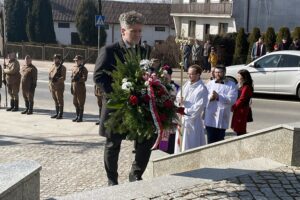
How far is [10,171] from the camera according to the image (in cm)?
427

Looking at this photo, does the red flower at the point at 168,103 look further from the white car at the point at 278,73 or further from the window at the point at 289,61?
the window at the point at 289,61

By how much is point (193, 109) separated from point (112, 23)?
51.1 metres

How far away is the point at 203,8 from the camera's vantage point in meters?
45.1

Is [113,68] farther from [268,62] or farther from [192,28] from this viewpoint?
[192,28]

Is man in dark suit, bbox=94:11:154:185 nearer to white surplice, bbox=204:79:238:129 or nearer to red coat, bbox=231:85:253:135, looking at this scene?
white surplice, bbox=204:79:238:129

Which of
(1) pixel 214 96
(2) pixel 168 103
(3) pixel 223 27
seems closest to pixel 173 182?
(2) pixel 168 103

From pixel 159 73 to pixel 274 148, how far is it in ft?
5.90

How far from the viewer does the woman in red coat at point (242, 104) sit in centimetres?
899

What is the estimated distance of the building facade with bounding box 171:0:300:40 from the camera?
40406 millimetres

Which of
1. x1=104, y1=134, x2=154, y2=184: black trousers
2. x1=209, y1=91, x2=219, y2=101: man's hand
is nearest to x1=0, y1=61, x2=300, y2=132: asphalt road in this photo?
x1=209, y1=91, x2=219, y2=101: man's hand

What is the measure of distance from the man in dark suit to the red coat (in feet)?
13.0

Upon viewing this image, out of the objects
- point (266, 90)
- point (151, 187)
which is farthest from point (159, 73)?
point (266, 90)

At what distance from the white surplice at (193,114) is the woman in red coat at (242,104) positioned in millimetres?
1034

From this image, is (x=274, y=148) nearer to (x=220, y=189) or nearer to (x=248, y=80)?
(x=220, y=189)
